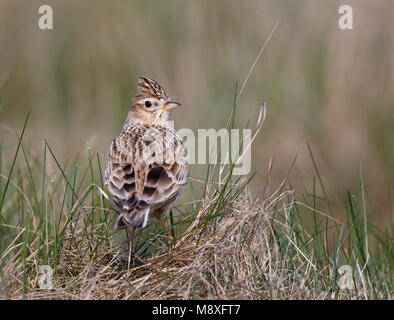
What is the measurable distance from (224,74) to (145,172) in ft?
15.7

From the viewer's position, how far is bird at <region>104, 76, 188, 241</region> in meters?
4.69

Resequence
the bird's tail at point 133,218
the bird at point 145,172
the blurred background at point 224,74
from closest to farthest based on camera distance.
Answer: the bird's tail at point 133,218 → the bird at point 145,172 → the blurred background at point 224,74

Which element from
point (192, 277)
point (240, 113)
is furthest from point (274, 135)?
point (192, 277)

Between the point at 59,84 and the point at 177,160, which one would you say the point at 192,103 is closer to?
the point at 59,84

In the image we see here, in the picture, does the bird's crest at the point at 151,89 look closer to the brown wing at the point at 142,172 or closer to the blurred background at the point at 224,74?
the brown wing at the point at 142,172

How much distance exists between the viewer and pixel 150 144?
5.24 meters

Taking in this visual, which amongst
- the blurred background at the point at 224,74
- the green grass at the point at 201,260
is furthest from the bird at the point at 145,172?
the blurred background at the point at 224,74

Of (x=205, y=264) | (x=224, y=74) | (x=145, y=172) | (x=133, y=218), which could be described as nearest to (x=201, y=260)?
(x=205, y=264)

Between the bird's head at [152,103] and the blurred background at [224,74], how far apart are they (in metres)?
2.61

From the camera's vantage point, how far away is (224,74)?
9539mm

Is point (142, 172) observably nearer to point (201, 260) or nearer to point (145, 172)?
point (145, 172)

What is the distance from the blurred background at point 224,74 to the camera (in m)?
9.04

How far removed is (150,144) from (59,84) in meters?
5.62

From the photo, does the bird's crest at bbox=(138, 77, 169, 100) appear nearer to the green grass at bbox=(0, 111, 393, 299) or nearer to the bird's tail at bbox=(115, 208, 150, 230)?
the green grass at bbox=(0, 111, 393, 299)
